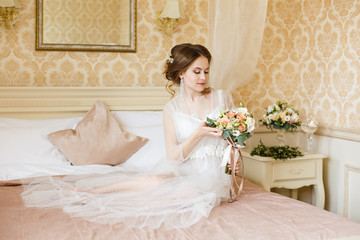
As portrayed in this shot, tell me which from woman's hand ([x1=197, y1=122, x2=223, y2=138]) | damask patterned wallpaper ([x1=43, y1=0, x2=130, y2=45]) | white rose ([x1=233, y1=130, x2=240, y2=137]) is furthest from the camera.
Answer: damask patterned wallpaper ([x1=43, y1=0, x2=130, y2=45])

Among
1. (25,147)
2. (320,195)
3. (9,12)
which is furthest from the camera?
(320,195)

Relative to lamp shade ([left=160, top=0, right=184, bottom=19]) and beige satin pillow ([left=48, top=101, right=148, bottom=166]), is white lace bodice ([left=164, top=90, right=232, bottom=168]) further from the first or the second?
lamp shade ([left=160, top=0, right=184, bottom=19])

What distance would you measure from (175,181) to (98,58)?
5.14 ft

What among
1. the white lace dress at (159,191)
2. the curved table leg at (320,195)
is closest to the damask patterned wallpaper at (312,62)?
the curved table leg at (320,195)

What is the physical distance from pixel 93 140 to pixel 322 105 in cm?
205

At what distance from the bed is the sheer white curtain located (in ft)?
2.15

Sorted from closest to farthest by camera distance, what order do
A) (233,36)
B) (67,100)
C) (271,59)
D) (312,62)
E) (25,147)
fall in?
(25,147) → (233,36) → (67,100) → (312,62) → (271,59)

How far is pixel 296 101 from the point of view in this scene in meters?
3.94

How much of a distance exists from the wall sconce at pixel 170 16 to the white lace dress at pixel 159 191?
1.01 metres

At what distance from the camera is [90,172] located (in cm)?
275

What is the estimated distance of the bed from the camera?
1.74 m

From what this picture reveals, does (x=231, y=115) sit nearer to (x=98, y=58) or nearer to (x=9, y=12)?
(x=98, y=58)

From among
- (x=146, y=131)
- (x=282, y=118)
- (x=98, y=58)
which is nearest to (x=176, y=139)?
(x=146, y=131)

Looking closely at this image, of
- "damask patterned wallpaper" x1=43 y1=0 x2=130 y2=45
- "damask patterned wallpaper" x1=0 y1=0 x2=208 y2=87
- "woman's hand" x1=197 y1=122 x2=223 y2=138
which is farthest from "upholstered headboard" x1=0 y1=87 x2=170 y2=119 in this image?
"woman's hand" x1=197 y1=122 x2=223 y2=138
